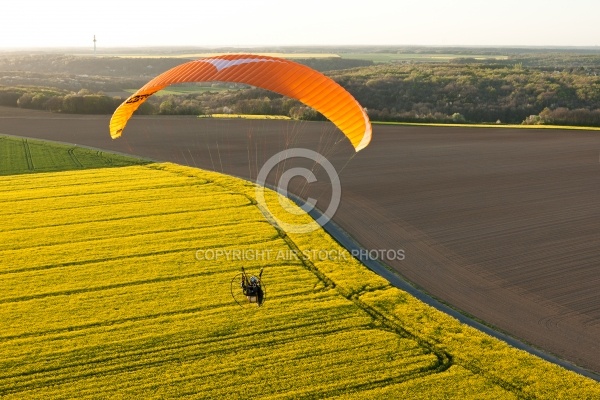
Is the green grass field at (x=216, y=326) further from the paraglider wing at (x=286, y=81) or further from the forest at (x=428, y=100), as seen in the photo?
the forest at (x=428, y=100)

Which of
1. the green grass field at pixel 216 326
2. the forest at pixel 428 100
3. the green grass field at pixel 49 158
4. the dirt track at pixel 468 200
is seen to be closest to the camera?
the green grass field at pixel 216 326

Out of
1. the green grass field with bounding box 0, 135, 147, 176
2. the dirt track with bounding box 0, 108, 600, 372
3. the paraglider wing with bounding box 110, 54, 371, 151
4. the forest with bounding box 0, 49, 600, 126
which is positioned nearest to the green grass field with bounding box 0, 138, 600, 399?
the dirt track with bounding box 0, 108, 600, 372

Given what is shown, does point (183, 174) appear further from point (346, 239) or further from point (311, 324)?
point (311, 324)

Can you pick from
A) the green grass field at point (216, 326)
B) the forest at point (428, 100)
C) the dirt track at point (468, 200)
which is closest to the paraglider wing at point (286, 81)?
the green grass field at point (216, 326)

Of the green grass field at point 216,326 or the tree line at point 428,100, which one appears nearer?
the green grass field at point 216,326

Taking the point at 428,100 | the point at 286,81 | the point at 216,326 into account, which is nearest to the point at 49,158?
the point at 286,81

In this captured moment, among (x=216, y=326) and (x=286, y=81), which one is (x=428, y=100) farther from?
(x=216, y=326)

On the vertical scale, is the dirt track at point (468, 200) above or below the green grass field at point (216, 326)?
above
